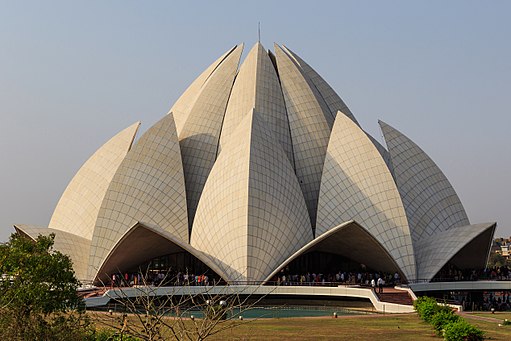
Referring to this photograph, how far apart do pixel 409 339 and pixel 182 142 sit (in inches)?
1212

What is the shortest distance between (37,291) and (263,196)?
23.2m

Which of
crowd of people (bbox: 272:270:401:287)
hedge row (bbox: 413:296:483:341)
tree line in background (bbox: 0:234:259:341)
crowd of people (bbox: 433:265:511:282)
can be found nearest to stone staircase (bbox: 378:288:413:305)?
crowd of people (bbox: 272:270:401:287)

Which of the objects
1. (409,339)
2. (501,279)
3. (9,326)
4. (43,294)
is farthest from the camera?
(501,279)

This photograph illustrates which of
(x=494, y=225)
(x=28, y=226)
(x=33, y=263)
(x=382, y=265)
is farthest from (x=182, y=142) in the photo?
(x=33, y=263)

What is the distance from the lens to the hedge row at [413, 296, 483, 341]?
15.8 metres

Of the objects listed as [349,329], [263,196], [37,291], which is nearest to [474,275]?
[263,196]

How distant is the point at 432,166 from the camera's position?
1802 inches

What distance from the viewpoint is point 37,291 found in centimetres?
1525

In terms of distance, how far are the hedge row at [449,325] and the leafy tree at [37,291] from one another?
9.10m

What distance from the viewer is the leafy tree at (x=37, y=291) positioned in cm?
1392

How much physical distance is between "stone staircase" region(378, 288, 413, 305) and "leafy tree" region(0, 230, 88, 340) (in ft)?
58.0

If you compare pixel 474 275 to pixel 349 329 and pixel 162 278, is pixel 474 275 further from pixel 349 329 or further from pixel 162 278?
pixel 349 329

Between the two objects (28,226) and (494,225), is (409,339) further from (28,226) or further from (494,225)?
(28,226)

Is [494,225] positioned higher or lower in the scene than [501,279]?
higher
